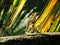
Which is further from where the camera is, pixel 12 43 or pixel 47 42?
pixel 47 42

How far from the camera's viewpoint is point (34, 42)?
1080 mm

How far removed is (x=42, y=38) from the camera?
1119mm

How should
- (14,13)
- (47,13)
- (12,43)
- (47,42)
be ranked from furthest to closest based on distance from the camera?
(14,13), (47,13), (47,42), (12,43)

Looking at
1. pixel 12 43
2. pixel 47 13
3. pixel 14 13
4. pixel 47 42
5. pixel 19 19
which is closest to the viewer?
pixel 12 43

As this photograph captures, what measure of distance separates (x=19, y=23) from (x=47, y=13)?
310mm

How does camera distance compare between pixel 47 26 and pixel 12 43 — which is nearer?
pixel 12 43

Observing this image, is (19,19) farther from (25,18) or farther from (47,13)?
(47,13)

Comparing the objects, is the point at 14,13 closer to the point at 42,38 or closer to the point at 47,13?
the point at 47,13

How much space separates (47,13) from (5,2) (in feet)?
1.41

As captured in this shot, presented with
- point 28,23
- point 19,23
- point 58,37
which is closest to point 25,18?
point 19,23

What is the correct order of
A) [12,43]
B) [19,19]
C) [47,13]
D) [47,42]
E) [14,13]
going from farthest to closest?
[19,19] < [14,13] < [47,13] < [47,42] < [12,43]

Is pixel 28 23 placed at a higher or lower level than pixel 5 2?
lower

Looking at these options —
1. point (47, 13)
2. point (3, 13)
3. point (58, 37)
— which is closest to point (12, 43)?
point (58, 37)

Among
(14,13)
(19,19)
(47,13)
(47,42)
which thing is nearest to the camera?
(47,42)
